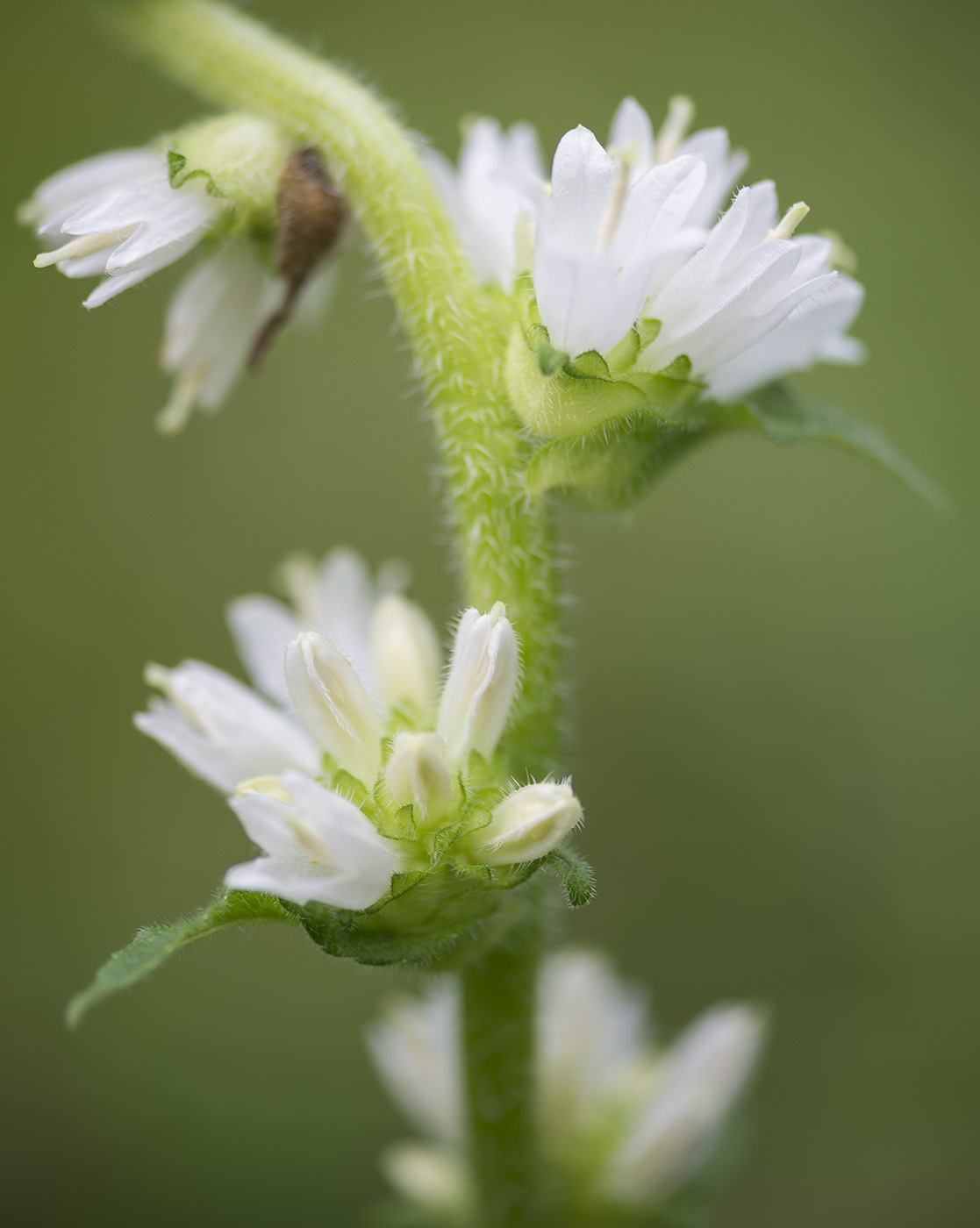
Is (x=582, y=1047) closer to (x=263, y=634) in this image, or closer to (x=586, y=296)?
(x=263, y=634)

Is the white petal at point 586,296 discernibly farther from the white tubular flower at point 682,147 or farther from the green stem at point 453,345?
the white tubular flower at point 682,147

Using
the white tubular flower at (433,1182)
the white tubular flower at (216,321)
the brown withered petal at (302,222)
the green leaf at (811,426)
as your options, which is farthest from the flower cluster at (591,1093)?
the brown withered petal at (302,222)

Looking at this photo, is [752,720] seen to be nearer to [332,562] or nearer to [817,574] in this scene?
[817,574]

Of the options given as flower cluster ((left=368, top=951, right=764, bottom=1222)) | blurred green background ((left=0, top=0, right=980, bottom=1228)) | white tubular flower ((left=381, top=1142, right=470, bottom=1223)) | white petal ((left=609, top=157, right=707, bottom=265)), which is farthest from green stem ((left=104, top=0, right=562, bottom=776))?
blurred green background ((left=0, top=0, right=980, bottom=1228))

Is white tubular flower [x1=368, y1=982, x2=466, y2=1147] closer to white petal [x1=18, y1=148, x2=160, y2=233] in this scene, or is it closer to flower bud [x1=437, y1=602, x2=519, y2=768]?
flower bud [x1=437, y1=602, x2=519, y2=768]

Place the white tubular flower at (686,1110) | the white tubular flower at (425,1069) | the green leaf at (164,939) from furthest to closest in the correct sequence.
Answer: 1. the white tubular flower at (425,1069)
2. the white tubular flower at (686,1110)
3. the green leaf at (164,939)

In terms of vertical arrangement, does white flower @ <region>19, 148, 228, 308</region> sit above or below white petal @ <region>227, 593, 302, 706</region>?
above
